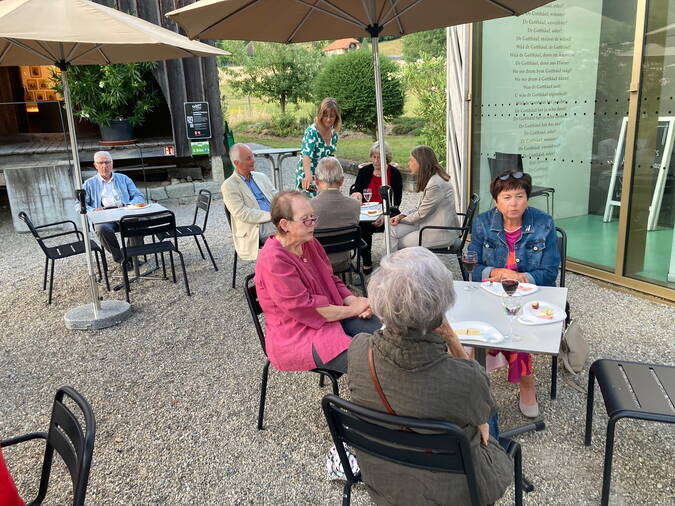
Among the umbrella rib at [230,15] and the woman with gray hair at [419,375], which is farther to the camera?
the umbrella rib at [230,15]

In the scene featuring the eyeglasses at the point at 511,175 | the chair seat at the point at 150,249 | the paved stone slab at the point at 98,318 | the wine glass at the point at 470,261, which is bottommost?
the paved stone slab at the point at 98,318

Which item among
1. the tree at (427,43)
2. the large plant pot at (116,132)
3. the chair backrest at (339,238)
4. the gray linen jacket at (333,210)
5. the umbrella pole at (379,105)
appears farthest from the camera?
the tree at (427,43)

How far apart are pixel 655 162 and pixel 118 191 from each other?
515 cm

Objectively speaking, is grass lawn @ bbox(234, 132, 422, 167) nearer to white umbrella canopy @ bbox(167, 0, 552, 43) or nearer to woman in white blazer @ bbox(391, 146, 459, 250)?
woman in white blazer @ bbox(391, 146, 459, 250)

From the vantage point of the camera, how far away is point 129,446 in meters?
2.95

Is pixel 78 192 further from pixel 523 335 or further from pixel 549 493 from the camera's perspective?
pixel 549 493

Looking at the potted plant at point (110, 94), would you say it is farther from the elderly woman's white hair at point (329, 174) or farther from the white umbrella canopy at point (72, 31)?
the elderly woman's white hair at point (329, 174)

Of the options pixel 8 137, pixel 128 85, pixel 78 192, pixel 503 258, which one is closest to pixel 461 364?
pixel 503 258

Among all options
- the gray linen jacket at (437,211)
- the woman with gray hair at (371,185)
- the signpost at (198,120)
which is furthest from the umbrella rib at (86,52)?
the signpost at (198,120)

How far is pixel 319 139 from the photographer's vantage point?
589cm

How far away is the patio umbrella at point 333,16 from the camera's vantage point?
3.27 meters

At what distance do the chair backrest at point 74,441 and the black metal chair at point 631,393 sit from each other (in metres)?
1.85

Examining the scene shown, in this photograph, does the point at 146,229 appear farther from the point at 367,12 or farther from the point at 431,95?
the point at 431,95

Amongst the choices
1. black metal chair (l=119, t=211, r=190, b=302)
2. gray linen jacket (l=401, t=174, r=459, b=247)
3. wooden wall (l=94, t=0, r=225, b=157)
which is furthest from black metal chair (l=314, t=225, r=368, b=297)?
wooden wall (l=94, t=0, r=225, b=157)
